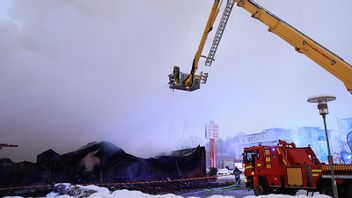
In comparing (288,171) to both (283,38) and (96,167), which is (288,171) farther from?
(96,167)

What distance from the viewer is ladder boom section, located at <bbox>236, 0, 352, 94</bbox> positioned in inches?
412

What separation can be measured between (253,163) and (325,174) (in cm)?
396

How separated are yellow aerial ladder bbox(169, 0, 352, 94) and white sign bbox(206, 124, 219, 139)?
24.5 meters

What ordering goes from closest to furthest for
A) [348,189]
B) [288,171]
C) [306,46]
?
[348,189], [306,46], [288,171]

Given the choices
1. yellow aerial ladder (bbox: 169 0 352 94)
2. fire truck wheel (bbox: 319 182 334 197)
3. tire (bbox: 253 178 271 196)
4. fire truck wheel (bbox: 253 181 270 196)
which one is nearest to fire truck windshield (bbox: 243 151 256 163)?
tire (bbox: 253 178 271 196)

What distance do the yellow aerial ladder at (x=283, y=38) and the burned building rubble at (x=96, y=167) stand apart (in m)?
6.18

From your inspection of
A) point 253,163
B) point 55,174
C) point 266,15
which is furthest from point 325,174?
point 55,174

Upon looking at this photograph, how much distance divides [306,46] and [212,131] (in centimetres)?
2731

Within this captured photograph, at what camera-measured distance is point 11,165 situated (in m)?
13.4

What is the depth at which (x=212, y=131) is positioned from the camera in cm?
3775

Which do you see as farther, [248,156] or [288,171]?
[248,156]

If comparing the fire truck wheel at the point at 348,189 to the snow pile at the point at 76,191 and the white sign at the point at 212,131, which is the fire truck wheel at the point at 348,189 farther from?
the white sign at the point at 212,131

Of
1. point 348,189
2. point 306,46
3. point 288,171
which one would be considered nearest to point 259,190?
point 288,171

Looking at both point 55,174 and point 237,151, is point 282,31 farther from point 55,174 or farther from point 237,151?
point 237,151
